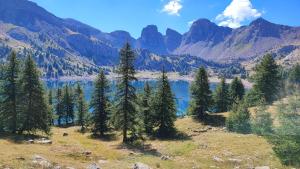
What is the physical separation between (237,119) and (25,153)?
131 feet

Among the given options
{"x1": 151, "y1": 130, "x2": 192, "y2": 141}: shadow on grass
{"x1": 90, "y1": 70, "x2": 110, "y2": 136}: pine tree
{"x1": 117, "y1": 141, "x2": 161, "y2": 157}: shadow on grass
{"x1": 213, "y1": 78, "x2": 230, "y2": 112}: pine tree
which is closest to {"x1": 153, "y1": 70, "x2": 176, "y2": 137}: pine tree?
{"x1": 151, "y1": 130, "x2": 192, "y2": 141}: shadow on grass

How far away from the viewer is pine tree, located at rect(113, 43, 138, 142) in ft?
185

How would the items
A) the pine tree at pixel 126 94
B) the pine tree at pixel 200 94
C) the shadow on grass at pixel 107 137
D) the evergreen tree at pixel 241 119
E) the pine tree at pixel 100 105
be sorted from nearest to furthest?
the pine tree at pixel 126 94 → the shadow on grass at pixel 107 137 → the evergreen tree at pixel 241 119 → the pine tree at pixel 100 105 → the pine tree at pixel 200 94

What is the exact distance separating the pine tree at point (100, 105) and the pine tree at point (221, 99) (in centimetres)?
3930

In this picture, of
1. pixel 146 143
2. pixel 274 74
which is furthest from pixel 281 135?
pixel 274 74

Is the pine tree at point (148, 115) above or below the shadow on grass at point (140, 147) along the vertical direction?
above

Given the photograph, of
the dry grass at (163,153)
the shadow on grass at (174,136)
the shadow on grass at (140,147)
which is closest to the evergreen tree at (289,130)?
the dry grass at (163,153)

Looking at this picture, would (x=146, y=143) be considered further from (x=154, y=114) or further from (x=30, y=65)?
(x=30, y=65)

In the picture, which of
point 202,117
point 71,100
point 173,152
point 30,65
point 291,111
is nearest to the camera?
point 291,111

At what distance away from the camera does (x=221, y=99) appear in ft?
331

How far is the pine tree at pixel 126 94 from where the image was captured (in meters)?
56.3

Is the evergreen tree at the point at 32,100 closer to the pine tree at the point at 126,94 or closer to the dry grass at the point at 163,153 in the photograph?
the dry grass at the point at 163,153

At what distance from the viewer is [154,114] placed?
6625 centimetres

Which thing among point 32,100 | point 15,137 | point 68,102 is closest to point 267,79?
point 32,100
